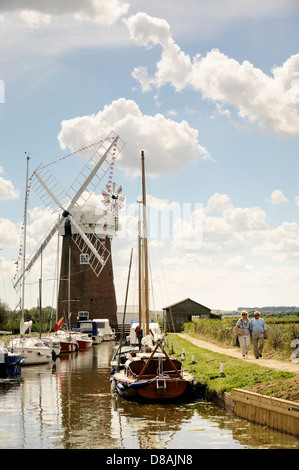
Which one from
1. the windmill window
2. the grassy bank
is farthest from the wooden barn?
the grassy bank

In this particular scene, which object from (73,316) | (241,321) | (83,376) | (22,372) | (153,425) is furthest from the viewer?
(73,316)

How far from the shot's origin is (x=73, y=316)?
67.2 metres

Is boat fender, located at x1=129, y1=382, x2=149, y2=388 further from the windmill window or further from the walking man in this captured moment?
the windmill window

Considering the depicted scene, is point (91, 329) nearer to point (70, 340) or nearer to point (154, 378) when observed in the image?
point (70, 340)

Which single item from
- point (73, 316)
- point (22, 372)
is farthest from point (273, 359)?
point (73, 316)

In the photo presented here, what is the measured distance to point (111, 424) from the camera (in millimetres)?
17047

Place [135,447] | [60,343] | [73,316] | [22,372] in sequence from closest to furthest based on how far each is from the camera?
[135,447] < [22,372] < [60,343] < [73,316]

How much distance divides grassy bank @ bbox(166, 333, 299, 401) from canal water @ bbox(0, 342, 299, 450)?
2.83ft

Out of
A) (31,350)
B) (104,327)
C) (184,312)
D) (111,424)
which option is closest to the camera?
(111,424)

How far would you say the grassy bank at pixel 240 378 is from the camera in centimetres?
1526

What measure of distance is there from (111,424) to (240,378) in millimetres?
4577

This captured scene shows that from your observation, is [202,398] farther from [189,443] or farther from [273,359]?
[189,443]

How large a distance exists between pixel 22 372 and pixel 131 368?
13.7 metres

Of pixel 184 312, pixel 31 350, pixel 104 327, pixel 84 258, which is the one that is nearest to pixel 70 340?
pixel 31 350
